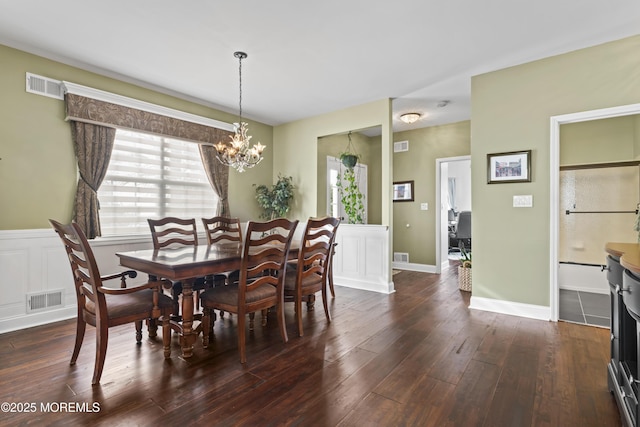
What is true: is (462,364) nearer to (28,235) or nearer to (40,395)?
(40,395)

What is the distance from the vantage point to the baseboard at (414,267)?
232 inches

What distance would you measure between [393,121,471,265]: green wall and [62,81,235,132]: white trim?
3339mm

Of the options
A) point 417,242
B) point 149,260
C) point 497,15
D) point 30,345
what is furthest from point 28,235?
point 417,242

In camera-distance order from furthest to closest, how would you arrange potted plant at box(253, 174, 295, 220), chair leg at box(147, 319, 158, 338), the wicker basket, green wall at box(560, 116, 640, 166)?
potted plant at box(253, 174, 295, 220) → the wicker basket → green wall at box(560, 116, 640, 166) → chair leg at box(147, 319, 158, 338)

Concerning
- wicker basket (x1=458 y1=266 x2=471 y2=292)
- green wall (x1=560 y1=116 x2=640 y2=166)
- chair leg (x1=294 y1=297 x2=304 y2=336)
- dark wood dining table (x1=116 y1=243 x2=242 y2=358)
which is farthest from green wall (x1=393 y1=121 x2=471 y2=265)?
dark wood dining table (x1=116 y1=243 x2=242 y2=358)

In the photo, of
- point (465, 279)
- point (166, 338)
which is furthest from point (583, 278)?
point (166, 338)

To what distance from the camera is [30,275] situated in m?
3.16

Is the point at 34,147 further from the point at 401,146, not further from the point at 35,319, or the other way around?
the point at 401,146

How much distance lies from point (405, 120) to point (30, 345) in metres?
5.26

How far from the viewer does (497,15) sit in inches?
102

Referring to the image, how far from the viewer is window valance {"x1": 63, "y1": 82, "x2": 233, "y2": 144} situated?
3.42m

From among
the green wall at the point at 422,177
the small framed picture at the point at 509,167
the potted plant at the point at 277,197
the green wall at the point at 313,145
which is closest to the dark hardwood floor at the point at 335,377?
the small framed picture at the point at 509,167

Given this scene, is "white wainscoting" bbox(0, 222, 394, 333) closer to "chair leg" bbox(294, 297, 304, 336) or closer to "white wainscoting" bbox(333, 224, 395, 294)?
"chair leg" bbox(294, 297, 304, 336)

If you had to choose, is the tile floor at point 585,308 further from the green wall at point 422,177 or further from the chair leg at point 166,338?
the chair leg at point 166,338
